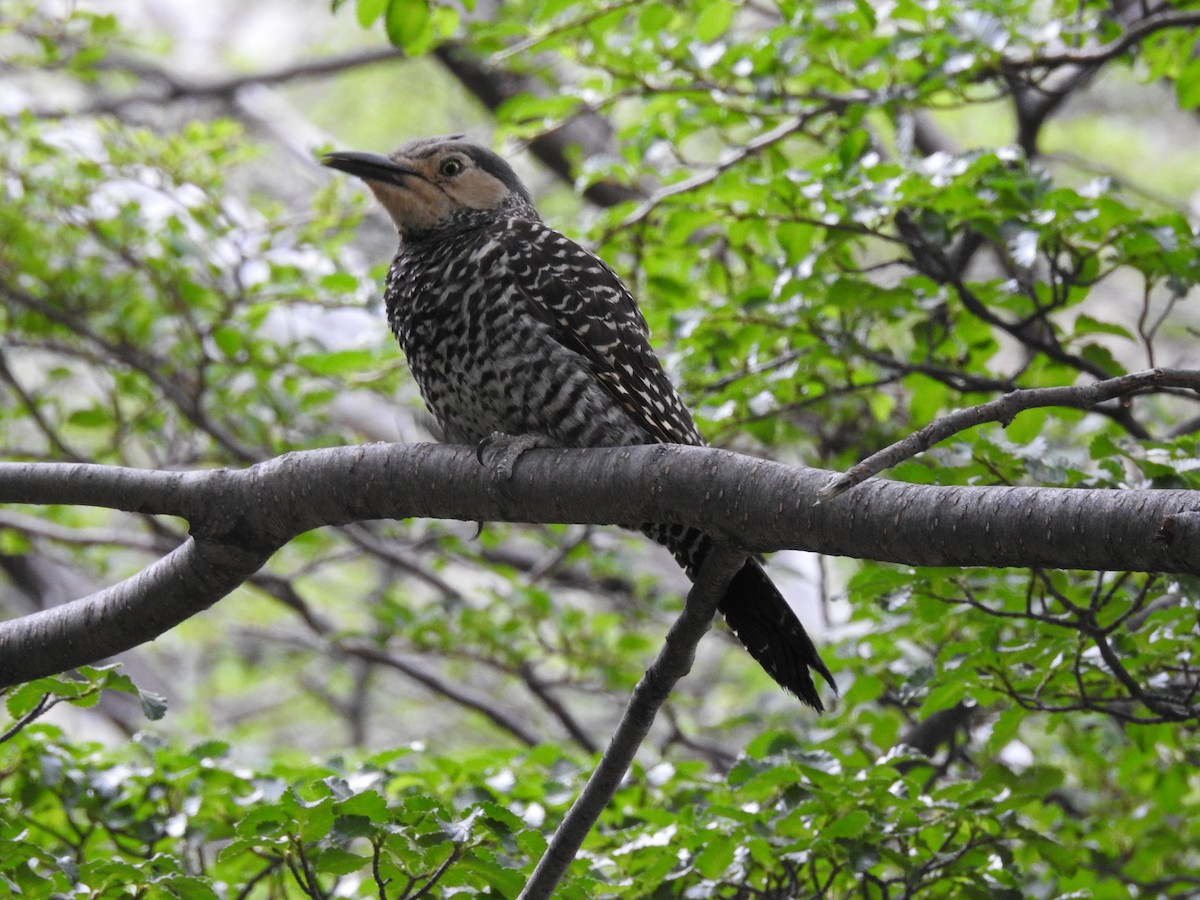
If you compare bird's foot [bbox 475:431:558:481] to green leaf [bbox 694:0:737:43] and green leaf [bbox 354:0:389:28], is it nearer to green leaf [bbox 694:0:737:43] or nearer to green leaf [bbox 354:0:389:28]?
green leaf [bbox 354:0:389:28]

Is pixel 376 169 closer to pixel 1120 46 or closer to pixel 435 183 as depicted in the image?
pixel 435 183

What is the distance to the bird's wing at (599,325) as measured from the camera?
3.32 m

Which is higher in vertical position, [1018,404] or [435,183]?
[435,183]

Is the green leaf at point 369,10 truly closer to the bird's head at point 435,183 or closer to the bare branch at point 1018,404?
the bird's head at point 435,183

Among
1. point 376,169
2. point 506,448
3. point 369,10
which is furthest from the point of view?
point 376,169

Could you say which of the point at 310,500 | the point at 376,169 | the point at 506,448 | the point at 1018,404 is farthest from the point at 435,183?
the point at 1018,404

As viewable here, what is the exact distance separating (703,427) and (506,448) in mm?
1490

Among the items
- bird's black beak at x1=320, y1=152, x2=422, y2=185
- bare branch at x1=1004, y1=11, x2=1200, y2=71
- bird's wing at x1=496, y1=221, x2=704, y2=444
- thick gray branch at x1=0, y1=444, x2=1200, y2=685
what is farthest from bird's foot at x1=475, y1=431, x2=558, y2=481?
bare branch at x1=1004, y1=11, x2=1200, y2=71

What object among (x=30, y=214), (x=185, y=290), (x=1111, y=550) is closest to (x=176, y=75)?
(x=30, y=214)

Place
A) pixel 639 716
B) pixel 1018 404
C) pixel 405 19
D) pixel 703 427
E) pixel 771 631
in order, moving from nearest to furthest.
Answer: pixel 1018 404 < pixel 639 716 < pixel 771 631 < pixel 405 19 < pixel 703 427

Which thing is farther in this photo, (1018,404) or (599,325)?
(599,325)

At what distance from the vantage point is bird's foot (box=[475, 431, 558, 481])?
254 cm

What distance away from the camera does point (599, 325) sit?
3355 millimetres

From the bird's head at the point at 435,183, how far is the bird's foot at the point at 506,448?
1213mm
